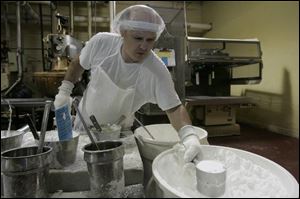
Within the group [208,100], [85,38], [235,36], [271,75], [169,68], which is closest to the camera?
[169,68]

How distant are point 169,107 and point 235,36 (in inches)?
146

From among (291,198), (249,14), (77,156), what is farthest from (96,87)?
(249,14)

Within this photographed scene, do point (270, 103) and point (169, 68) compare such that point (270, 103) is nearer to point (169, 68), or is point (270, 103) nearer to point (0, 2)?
point (169, 68)

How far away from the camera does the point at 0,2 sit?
3.31 metres

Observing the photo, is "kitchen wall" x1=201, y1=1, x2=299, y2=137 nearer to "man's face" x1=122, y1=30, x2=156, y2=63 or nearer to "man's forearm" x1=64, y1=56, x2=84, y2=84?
"man's face" x1=122, y1=30, x2=156, y2=63

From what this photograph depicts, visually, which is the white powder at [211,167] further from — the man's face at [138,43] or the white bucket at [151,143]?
the man's face at [138,43]

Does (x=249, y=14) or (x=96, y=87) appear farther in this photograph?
(x=249, y=14)

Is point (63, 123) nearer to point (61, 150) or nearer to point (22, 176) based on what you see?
point (61, 150)

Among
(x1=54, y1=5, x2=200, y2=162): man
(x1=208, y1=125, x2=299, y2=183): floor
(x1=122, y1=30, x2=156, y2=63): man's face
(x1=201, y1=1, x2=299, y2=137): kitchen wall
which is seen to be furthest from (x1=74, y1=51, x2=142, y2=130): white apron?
(x1=201, y1=1, x2=299, y2=137): kitchen wall

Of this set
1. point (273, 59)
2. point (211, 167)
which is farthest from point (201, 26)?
point (211, 167)

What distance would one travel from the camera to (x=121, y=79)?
971 millimetres

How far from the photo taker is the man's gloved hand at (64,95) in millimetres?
623

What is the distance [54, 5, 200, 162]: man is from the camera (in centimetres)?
86

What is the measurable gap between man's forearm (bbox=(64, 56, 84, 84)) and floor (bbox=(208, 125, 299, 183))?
166cm
